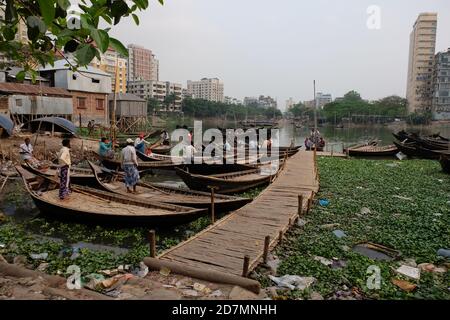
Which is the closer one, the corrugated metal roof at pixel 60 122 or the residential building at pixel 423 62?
the corrugated metal roof at pixel 60 122

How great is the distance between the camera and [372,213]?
839 centimetres

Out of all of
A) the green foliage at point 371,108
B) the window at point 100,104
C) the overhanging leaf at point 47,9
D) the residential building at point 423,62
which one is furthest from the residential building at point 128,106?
the residential building at point 423,62

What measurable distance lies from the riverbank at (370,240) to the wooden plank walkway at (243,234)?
36cm

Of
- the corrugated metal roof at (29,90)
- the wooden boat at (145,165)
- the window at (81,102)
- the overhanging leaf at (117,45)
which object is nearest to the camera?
the overhanging leaf at (117,45)

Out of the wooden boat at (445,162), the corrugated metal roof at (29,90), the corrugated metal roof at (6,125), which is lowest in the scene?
the wooden boat at (445,162)

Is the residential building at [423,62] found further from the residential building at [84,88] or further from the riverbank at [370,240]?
the riverbank at [370,240]

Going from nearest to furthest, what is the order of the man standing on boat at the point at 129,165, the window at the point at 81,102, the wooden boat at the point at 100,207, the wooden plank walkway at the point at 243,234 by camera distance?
the wooden plank walkway at the point at 243,234 → the wooden boat at the point at 100,207 → the man standing on boat at the point at 129,165 → the window at the point at 81,102

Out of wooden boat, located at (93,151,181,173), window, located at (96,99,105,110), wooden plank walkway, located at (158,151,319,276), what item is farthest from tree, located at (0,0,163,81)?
window, located at (96,99,105,110)

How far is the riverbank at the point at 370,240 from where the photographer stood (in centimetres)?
465

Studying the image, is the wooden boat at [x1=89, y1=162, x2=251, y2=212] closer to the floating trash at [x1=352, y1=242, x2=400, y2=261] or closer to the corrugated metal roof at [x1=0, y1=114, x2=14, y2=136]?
the floating trash at [x1=352, y1=242, x2=400, y2=261]

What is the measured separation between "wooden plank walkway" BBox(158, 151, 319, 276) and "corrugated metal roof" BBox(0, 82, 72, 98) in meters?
20.4

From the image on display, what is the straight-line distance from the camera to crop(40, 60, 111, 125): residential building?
2906 cm
